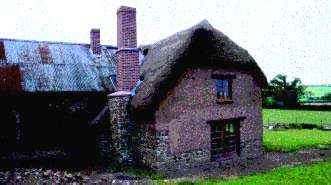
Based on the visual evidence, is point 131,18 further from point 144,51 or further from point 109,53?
point 109,53

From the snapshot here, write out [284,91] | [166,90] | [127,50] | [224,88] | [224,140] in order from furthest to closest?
[284,91]
[224,88]
[224,140]
[127,50]
[166,90]

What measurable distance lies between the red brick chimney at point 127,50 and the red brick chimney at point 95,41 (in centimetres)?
606

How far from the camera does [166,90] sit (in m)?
17.1

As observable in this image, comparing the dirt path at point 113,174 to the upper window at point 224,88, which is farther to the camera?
the upper window at point 224,88

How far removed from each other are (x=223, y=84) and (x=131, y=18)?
604cm

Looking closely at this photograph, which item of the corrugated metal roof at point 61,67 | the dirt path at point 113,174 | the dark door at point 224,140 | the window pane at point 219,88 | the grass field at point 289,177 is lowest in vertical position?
the dirt path at point 113,174

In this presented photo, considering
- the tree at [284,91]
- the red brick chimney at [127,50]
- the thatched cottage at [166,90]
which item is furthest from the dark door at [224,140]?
the tree at [284,91]

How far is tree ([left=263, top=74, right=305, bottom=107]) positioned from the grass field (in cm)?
5102

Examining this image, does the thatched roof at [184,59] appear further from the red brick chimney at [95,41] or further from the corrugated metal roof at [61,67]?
the red brick chimney at [95,41]

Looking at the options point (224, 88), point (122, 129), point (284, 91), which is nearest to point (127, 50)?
point (122, 129)

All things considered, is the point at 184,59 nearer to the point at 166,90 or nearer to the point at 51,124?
the point at 166,90

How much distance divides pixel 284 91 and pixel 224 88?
52.9m

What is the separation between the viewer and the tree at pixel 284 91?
6794 cm

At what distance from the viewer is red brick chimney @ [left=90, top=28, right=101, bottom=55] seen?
79.7 feet
